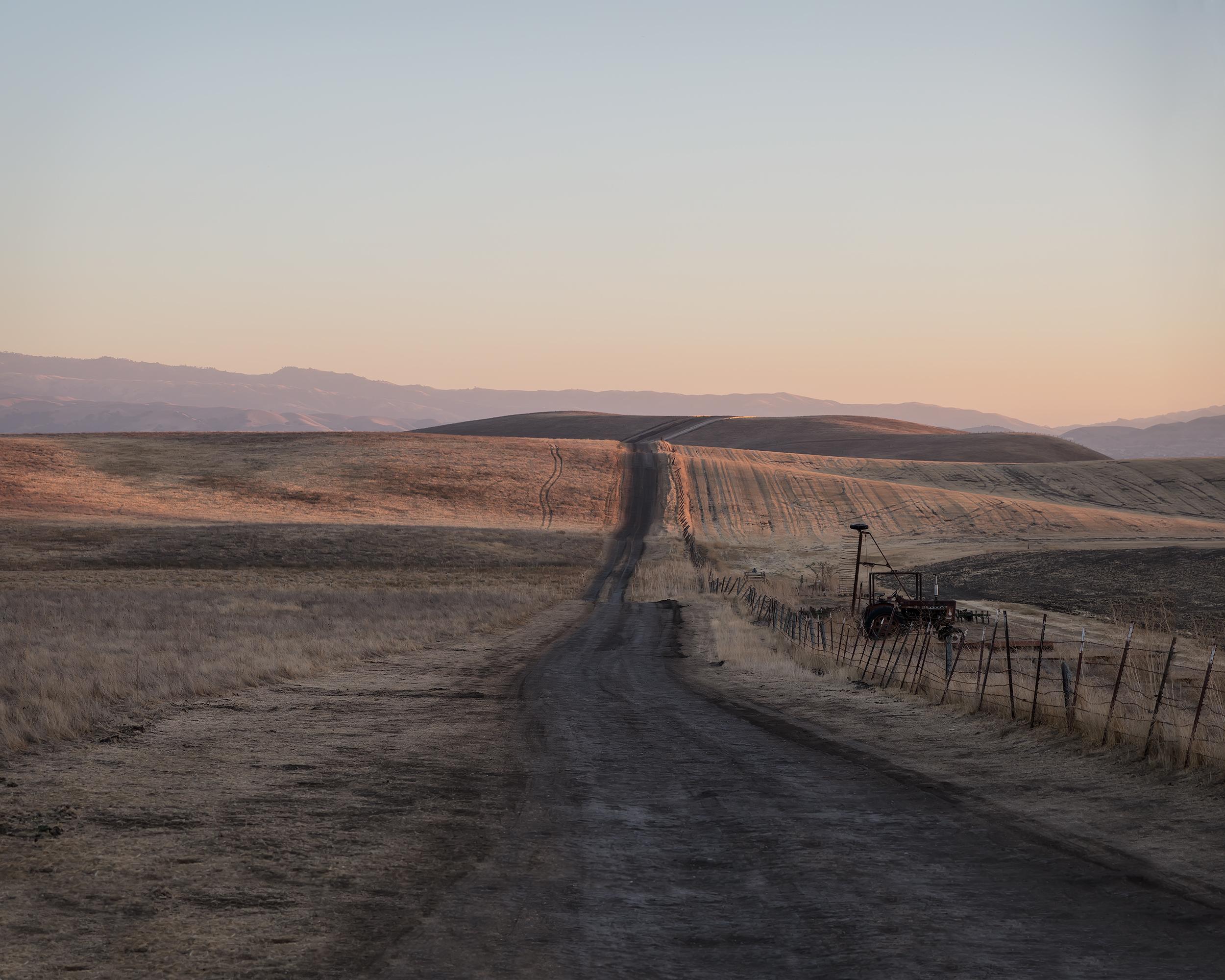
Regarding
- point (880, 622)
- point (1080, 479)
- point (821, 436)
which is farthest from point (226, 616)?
point (821, 436)

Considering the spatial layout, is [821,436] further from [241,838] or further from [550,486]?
[241,838]

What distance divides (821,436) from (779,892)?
154964 mm

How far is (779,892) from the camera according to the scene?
722cm

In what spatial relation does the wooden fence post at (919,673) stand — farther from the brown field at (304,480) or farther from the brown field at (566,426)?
the brown field at (566,426)

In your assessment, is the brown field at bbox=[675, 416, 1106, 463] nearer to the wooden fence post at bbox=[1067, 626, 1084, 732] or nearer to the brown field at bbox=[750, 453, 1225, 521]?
the brown field at bbox=[750, 453, 1225, 521]

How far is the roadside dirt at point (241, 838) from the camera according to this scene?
6055 millimetres

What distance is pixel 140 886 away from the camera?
23.2 feet

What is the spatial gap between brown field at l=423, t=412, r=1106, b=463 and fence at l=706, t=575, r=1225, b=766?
10378cm

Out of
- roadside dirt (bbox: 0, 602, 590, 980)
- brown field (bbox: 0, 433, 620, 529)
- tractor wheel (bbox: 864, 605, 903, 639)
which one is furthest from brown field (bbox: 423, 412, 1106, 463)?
roadside dirt (bbox: 0, 602, 590, 980)

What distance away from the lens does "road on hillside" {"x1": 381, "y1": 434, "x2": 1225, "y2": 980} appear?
5.92 m

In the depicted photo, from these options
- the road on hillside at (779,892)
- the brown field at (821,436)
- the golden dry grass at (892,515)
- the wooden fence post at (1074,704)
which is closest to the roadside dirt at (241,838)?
the road on hillside at (779,892)

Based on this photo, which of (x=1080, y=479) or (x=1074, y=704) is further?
(x=1080, y=479)

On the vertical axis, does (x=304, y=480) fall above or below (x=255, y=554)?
above

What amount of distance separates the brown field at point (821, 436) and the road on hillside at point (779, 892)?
121 meters
